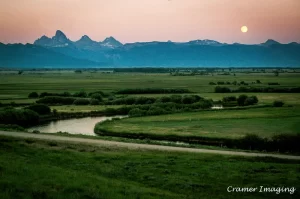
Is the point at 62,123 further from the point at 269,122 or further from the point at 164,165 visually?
the point at 164,165

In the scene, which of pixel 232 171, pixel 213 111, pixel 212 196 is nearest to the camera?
pixel 212 196

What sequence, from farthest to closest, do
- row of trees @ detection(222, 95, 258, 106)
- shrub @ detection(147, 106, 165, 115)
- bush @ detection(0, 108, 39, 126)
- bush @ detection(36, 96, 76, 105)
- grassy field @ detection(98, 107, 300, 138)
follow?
bush @ detection(36, 96, 76, 105), row of trees @ detection(222, 95, 258, 106), shrub @ detection(147, 106, 165, 115), bush @ detection(0, 108, 39, 126), grassy field @ detection(98, 107, 300, 138)

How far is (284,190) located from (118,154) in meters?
13.8

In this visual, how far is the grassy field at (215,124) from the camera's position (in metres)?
51.1

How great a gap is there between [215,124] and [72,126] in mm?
24547

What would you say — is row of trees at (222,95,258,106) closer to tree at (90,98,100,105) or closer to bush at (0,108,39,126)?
tree at (90,98,100,105)

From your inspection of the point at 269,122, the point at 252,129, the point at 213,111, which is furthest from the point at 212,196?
the point at 213,111

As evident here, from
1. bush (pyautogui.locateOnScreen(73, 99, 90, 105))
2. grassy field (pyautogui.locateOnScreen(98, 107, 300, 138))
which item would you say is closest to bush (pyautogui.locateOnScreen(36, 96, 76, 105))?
bush (pyautogui.locateOnScreen(73, 99, 90, 105))

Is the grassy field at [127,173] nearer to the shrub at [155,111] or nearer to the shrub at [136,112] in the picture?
the shrub at [136,112]

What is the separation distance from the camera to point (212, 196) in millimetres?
17516

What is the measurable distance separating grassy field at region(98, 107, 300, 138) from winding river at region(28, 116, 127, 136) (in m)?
2.83

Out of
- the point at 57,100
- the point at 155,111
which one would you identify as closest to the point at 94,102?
the point at 57,100

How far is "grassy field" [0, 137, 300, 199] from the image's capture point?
16.5 meters

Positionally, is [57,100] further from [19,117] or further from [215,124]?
[215,124]
